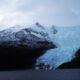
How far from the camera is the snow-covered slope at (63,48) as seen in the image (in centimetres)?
1891

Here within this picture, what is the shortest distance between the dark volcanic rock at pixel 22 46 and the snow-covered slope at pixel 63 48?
23.3 inches

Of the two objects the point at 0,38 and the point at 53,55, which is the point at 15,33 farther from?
the point at 53,55

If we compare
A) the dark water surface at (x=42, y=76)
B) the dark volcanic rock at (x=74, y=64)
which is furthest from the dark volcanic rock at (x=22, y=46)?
the dark water surface at (x=42, y=76)

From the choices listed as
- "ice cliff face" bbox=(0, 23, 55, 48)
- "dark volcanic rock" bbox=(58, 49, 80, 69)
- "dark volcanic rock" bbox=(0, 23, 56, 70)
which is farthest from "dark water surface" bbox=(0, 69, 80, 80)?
"ice cliff face" bbox=(0, 23, 55, 48)

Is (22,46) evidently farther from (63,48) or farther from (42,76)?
(42,76)

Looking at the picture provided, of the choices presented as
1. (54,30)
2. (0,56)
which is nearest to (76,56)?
(54,30)

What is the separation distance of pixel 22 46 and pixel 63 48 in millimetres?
3902

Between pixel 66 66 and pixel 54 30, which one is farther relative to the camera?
pixel 54 30

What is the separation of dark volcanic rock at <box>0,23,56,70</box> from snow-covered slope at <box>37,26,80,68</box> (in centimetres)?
59

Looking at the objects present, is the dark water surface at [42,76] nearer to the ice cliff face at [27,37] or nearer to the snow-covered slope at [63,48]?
the snow-covered slope at [63,48]

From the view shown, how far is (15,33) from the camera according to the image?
65.8 ft

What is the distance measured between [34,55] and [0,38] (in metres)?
3.67

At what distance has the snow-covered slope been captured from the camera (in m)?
18.9

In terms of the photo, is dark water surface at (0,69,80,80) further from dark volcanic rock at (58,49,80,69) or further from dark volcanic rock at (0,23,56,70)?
dark volcanic rock at (0,23,56,70)
